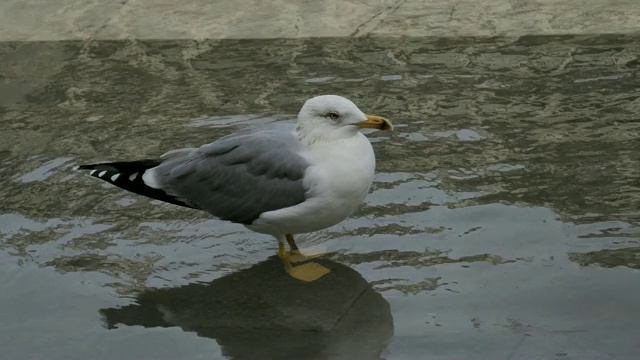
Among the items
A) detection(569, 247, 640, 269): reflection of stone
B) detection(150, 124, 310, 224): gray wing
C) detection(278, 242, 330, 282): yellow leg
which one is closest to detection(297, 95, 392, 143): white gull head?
detection(150, 124, 310, 224): gray wing

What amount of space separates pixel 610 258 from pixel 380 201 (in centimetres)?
125

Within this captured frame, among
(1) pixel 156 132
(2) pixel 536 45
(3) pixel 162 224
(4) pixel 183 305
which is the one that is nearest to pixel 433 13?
(2) pixel 536 45

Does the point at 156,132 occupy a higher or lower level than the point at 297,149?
lower

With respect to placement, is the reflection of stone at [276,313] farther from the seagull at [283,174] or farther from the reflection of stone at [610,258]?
the reflection of stone at [610,258]

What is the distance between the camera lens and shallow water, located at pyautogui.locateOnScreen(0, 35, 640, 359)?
4578mm

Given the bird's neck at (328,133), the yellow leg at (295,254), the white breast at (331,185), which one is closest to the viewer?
the white breast at (331,185)

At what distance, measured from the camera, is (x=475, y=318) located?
15.0 ft

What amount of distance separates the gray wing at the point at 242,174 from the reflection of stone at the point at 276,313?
32 centimetres

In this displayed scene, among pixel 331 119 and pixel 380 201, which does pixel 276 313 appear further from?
pixel 380 201

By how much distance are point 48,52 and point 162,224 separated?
3264 millimetres

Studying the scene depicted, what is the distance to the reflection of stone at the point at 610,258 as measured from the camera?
4.93 meters

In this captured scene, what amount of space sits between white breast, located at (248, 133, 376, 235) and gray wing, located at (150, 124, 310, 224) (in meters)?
0.05

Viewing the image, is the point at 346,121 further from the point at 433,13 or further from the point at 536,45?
the point at 433,13

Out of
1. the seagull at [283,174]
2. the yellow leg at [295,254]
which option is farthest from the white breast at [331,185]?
the yellow leg at [295,254]
